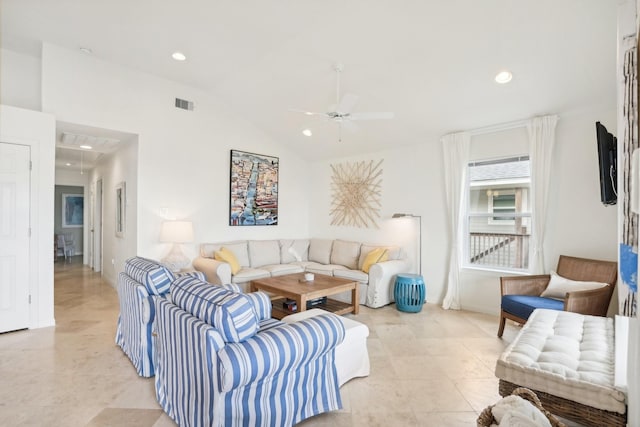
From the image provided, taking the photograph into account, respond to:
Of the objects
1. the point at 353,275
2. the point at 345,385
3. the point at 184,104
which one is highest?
the point at 184,104

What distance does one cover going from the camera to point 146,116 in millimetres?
4609

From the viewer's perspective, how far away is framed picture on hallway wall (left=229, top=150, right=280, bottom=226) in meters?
5.61

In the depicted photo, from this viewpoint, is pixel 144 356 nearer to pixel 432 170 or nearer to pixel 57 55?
pixel 57 55

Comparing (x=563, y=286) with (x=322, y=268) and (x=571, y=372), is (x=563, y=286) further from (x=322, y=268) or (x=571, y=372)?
(x=322, y=268)

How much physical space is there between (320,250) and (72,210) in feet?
26.1

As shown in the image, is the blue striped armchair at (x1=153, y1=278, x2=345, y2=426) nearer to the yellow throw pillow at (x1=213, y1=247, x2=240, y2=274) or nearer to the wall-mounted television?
the wall-mounted television

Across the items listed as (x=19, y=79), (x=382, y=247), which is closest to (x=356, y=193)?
(x=382, y=247)

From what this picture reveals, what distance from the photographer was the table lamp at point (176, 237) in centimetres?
452

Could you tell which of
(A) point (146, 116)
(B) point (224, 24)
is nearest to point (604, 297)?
(B) point (224, 24)

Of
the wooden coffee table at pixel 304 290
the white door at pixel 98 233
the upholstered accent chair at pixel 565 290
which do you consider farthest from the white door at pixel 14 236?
the upholstered accent chair at pixel 565 290

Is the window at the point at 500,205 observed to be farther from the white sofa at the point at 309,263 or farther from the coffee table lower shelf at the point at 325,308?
the coffee table lower shelf at the point at 325,308

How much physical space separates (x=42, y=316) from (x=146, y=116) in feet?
9.34

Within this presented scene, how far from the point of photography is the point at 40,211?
3656 millimetres

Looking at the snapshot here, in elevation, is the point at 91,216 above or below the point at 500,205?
below
